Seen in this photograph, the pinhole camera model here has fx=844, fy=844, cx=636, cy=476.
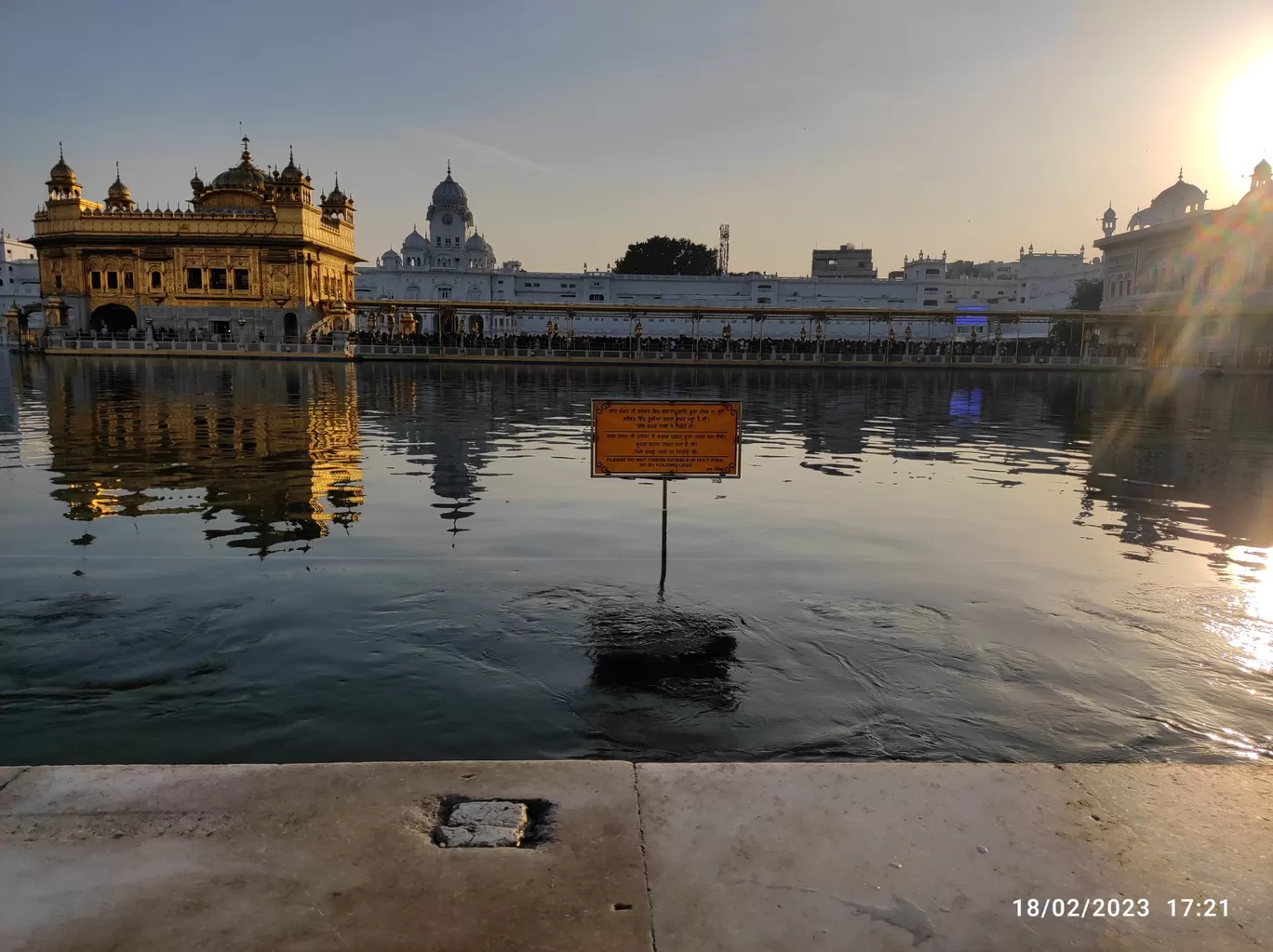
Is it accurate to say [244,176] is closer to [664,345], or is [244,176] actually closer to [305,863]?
[664,345]

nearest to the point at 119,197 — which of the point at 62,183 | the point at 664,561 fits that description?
the point at 62,183

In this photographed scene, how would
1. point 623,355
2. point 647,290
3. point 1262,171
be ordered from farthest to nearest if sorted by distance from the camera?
point 647,290 → point 1262,171 → point 623,355

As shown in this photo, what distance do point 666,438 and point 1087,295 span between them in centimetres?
10279

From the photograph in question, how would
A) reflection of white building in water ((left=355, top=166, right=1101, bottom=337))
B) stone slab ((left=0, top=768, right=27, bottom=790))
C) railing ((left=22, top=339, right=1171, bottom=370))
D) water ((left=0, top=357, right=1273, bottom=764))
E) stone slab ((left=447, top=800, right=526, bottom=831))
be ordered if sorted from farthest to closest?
1. reflection of white building in water ((left=355, top=166, right=1101, bottom=337))
2. railing ((left=22, top=339, right=1171, bottom=370))
3. water ((left=0, top=357, right=1273, bottom=764))
4. stone slab ((left=0, top=768, right=27, bottom=790))
5. stone slab ((left=447, top=800, right=526, bottom=831))

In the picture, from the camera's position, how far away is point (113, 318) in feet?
199

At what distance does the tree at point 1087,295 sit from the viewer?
9231 cm

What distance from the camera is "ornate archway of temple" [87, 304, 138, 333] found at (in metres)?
59.5

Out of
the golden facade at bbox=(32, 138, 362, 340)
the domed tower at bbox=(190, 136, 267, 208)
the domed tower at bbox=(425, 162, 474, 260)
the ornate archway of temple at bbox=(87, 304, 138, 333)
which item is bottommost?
the ornate archway of temple at bbox=(87, 304, 138, 333)

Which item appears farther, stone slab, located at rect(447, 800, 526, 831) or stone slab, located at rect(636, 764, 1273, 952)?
stone slab, located at rect(447, 800, 526, 831)

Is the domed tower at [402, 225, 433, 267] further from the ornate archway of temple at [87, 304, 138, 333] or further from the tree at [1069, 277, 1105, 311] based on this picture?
the tree at [1069, 277, 1105, 311]

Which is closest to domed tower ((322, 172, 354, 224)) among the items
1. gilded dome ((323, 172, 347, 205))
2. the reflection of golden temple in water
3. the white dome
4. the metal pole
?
gilded dome ((323, 172, 347, 205))

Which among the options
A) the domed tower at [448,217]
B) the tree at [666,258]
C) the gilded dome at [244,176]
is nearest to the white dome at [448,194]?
the domed tower at [448,217]

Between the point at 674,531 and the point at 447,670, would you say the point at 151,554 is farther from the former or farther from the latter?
the point at 674,531
